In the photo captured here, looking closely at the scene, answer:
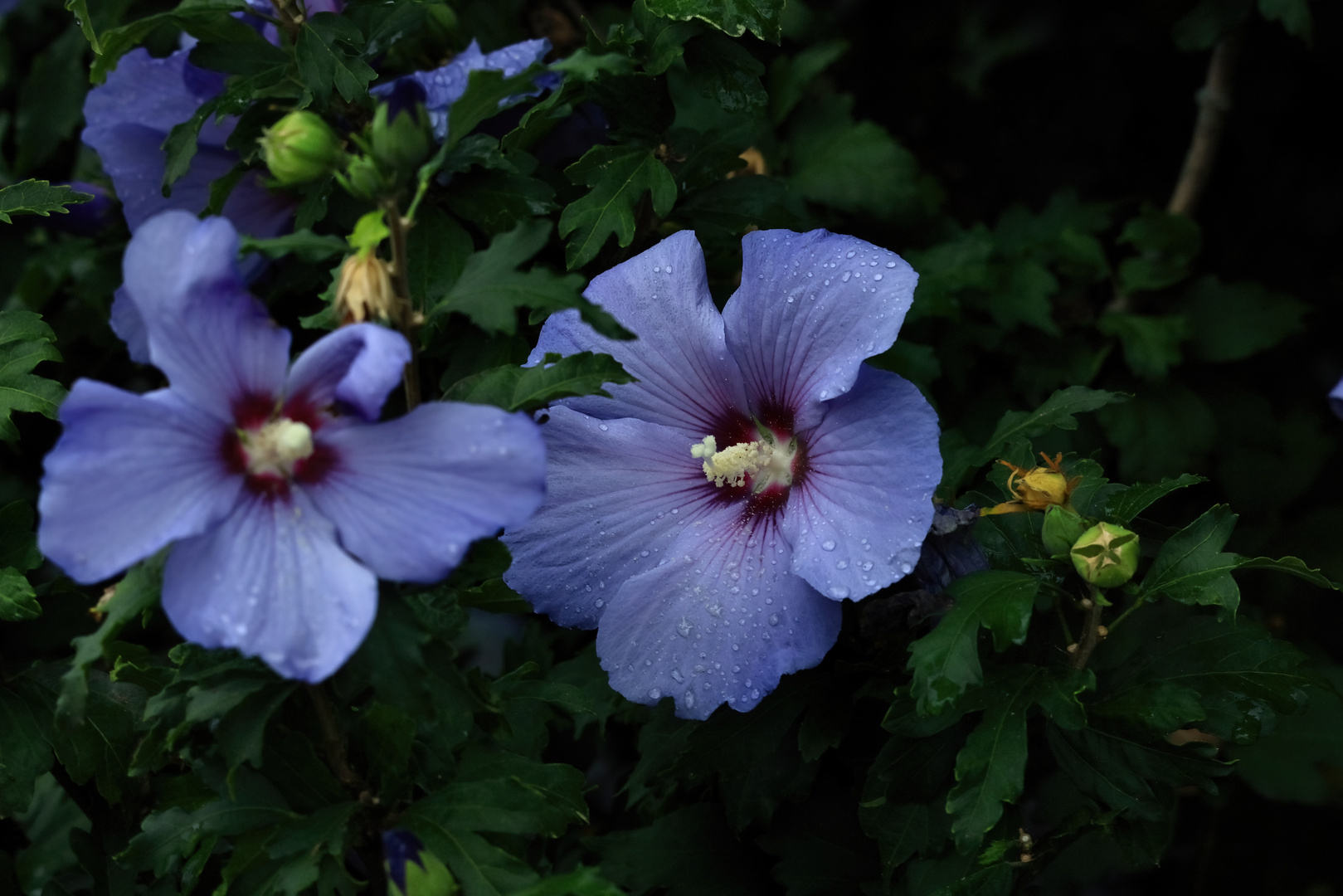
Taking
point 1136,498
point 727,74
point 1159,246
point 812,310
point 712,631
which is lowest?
point 1159,246

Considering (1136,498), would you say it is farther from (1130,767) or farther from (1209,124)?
(1209,124)

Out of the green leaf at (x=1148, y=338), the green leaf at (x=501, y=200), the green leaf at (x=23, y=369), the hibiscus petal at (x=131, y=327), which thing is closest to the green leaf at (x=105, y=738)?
the green leaf at (x=23, y=369)

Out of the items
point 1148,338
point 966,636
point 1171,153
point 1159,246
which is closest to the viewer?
point 966,636

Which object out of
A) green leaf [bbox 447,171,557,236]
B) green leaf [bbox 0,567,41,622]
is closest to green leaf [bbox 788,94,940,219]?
green leaf [bbox 447,171,557,236]

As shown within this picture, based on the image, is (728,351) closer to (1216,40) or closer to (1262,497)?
(1216,40)

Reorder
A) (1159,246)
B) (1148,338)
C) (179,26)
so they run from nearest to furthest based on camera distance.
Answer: (179,26) → (1148,338) → (1159,246)

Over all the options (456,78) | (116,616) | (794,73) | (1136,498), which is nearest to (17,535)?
(116,616)

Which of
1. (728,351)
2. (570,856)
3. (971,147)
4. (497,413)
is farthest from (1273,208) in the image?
(497,413)
